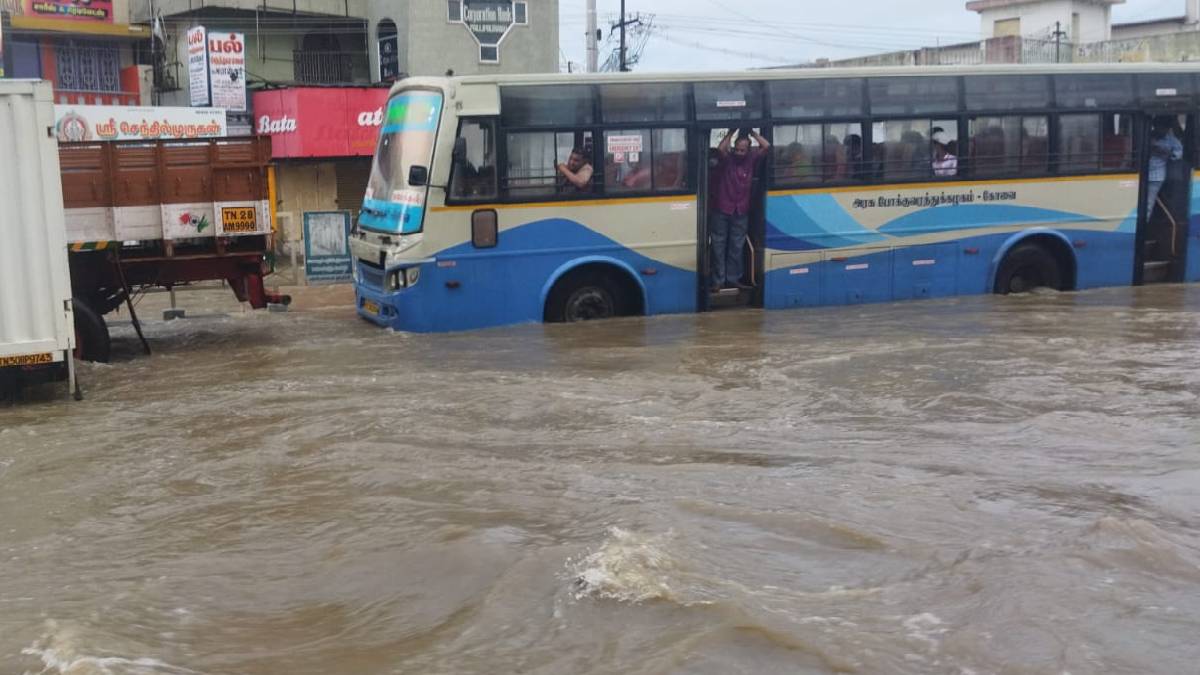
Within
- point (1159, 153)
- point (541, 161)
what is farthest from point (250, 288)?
point (1159, 153)

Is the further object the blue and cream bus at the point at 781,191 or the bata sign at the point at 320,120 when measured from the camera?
the bata sign at the point at 320,120

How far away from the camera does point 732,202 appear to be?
1277 cm

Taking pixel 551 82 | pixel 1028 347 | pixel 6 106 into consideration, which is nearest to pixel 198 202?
pixel 6 106

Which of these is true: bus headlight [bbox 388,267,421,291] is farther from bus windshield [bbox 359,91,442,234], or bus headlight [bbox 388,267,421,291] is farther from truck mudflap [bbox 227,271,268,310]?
truck mudflap [bbox 227,271,268,310]

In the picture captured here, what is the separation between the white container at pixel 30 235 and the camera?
859 centimetres

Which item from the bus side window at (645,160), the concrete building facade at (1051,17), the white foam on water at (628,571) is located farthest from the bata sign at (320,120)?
the concrete building facade at (1051,17)

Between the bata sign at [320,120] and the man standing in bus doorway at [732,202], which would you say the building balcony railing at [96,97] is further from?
the man standing in bus doorway at [732,202]

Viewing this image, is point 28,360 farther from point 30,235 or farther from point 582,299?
point 582,299

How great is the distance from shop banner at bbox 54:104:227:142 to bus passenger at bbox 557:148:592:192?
13.5m

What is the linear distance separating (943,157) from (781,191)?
79.8 inches

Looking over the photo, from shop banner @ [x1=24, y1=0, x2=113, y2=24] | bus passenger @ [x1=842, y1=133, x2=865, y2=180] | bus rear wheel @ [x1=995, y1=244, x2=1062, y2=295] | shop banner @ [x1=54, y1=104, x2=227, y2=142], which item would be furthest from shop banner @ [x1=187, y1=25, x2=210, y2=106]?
bus rear wheel @ [x1=995, y1=244, x2=1062, y2=295]

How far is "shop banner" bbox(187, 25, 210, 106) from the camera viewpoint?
24.4 meters

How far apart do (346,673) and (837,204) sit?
9865 millimetres

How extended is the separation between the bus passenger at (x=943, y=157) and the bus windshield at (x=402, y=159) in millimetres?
5554
